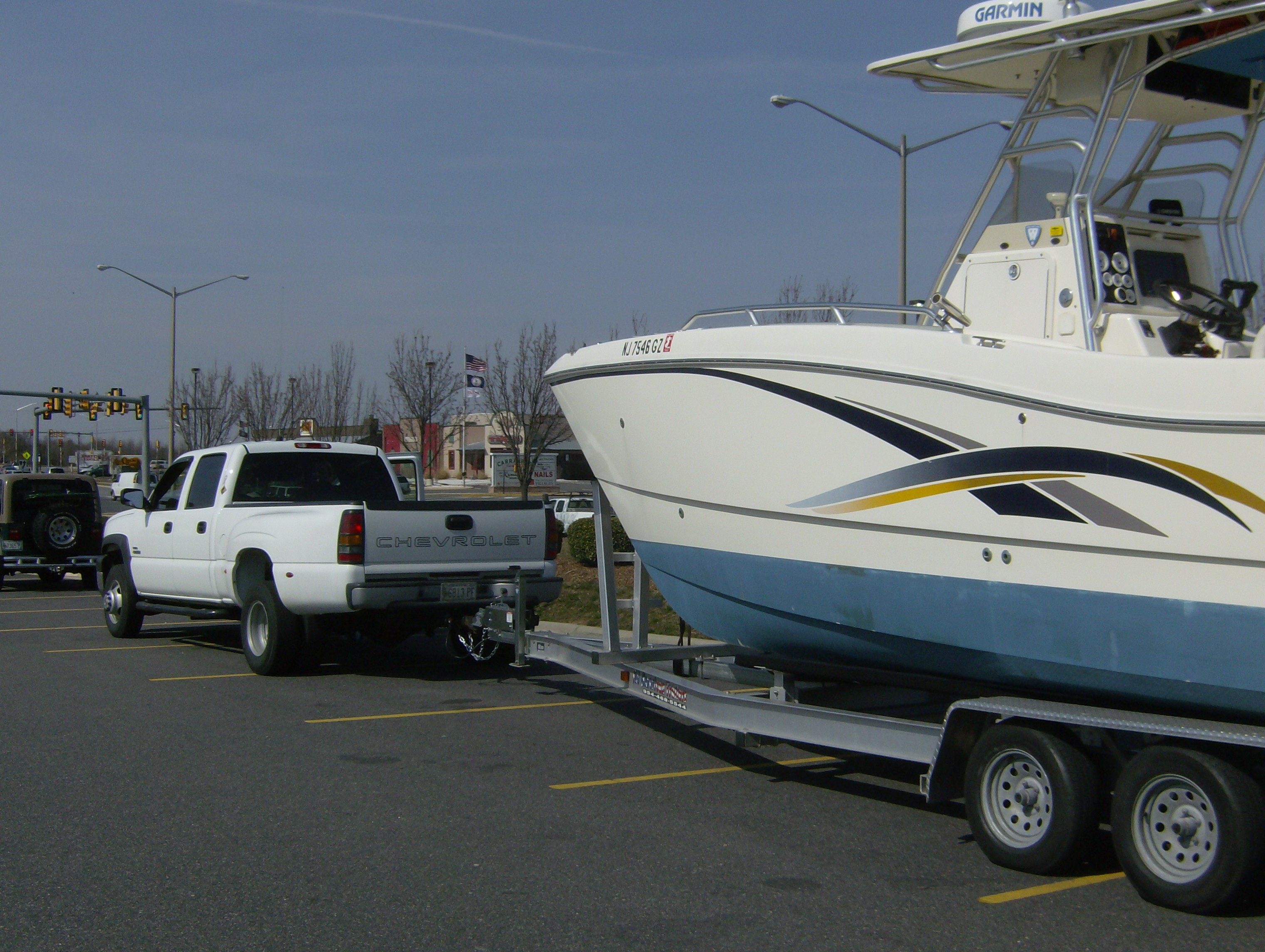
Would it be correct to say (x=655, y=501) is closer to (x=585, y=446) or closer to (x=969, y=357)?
(x=585, y=446)

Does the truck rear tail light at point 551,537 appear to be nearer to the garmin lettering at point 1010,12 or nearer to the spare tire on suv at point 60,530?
the garmin lettering at point 1010,12

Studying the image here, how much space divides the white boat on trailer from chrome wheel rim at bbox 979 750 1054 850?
0.01 metres

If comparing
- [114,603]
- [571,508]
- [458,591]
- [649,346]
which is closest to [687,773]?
[649,346]

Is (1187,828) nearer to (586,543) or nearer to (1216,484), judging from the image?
(1216,484)

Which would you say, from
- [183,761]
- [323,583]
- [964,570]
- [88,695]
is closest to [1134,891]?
[964,570]

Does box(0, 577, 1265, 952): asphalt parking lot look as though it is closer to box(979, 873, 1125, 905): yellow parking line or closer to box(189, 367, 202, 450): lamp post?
box(979, 873, 1125, 905): yellow parking line

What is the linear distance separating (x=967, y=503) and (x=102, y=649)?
962 cm

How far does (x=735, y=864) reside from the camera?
5.43 meters

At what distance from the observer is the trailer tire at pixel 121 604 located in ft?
42.0

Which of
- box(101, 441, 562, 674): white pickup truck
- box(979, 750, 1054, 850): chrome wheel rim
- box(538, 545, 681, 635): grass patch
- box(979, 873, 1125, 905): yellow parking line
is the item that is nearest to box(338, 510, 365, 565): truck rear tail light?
box(101, 441, 562, 674): white pickup truck

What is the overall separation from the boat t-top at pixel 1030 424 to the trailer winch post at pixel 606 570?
2.58 ft

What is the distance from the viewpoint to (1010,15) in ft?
20.5

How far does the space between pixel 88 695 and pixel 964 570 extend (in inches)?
273

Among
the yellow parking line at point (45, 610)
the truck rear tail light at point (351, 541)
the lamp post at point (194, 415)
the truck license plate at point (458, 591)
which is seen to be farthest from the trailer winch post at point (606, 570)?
the lamp post at point (194, 415)
